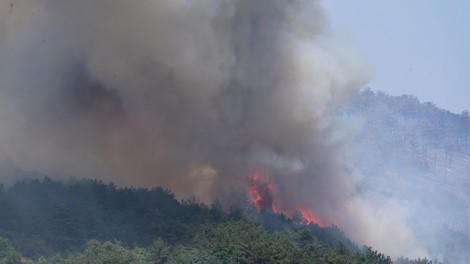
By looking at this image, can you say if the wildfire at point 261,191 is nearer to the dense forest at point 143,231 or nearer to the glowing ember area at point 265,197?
the glowing ember area at point 265,197

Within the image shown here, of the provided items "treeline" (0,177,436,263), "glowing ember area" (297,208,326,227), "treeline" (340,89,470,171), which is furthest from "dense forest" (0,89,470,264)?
"treeline" (340,89,470,171)

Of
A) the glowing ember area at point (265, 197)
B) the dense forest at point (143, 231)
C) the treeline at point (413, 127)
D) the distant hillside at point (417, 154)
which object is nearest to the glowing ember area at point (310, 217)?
the glowing ember area at point (265, 197)

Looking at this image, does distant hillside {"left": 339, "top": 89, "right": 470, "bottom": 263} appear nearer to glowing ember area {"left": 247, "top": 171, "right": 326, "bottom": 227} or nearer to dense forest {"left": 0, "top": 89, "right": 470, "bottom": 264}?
glowing ember area {"left": 247, "top": 171, "right": 326, "bottom": 227}

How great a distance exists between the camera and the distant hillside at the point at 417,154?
390 ft

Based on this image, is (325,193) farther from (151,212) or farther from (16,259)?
(16,259)

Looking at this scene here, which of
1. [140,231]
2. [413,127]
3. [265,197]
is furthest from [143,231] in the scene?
[413,127]

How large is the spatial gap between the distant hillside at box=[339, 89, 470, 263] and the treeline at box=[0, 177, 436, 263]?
31.4m

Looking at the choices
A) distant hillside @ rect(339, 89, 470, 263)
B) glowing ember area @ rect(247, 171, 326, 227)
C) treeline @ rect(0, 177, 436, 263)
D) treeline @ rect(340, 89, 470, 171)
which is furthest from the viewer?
treeline @ rect(340, 89, 470, 171)

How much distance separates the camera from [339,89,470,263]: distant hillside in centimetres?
11884

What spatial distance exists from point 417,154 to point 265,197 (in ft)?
228

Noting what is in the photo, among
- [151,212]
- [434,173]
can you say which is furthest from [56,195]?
[434,173]

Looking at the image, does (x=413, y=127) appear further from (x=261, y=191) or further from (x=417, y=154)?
(x=261, y=191)

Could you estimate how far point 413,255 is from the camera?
3078 inches

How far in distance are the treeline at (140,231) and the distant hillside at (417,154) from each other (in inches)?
1238
